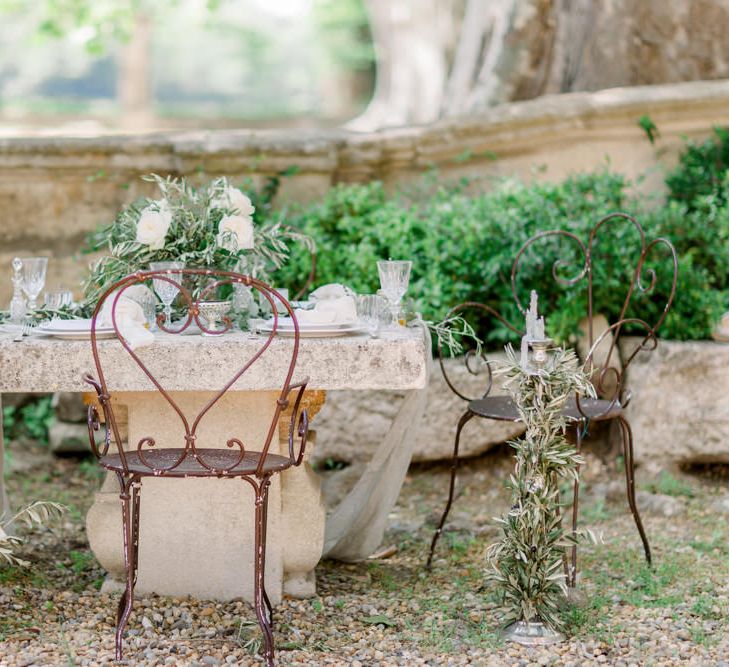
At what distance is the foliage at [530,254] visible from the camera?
5.25 metres

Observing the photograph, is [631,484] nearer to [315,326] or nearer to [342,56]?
[315,326]

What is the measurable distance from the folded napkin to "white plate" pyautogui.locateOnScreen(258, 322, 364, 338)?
0.37 meters

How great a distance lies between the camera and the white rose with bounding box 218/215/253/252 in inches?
146

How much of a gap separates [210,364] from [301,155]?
2880 millimetres

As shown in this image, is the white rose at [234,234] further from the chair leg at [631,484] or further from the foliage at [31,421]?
the foliage at [31,421]

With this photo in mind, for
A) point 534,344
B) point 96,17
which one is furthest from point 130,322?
point 96,17

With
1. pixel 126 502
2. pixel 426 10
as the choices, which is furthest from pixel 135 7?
pixel 126 502

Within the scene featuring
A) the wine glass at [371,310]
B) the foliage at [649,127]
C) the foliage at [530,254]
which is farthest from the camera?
the foliage at [649,127]

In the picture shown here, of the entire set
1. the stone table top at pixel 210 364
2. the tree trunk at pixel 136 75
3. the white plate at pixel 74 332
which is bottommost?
the stone table top at pixel 210 364

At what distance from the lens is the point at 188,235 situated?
3820 mm

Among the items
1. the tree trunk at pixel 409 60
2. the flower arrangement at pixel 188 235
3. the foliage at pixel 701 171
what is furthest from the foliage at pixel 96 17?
the flower arrangement at pixel 188 235

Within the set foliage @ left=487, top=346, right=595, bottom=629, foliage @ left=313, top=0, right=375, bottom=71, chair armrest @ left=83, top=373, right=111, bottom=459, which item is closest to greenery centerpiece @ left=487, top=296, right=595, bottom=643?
foliage @ left=487, top=346, right=595, bottom=629

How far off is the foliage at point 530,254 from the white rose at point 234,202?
159cm

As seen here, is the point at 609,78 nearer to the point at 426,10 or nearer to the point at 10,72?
the point at 426,10
